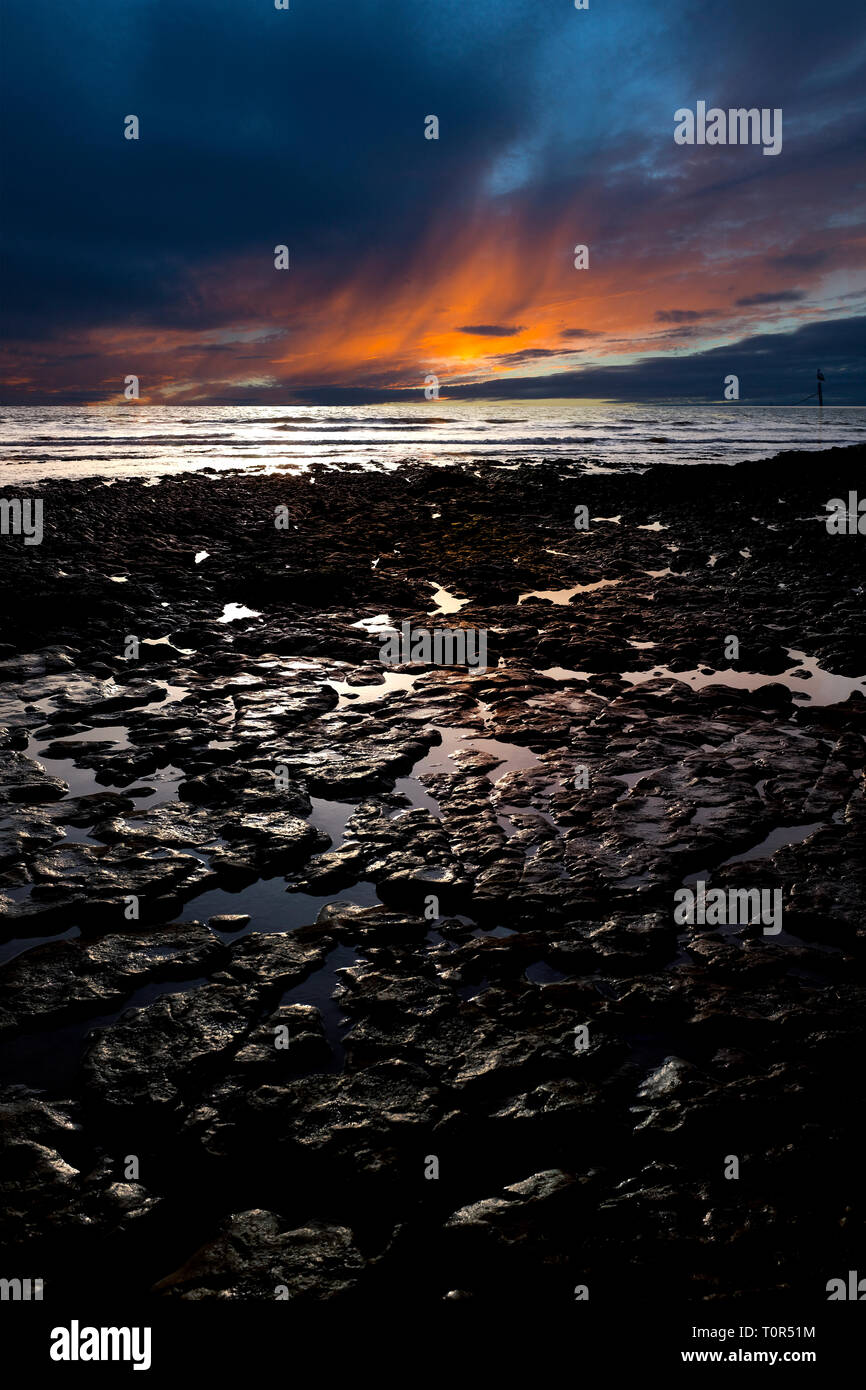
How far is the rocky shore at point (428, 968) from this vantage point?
10.3ft

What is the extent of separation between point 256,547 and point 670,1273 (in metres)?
15.8

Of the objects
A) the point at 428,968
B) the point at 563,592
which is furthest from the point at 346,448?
the point at 428,968

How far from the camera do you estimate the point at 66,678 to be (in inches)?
371

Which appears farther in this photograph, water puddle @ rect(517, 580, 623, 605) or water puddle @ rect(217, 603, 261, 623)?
water puddle @ rect(517, 580, 623, 605)

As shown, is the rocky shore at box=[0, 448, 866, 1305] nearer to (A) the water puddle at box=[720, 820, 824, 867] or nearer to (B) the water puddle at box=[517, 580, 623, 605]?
(A) the water puddle at box=[720, 820, 824, 867]

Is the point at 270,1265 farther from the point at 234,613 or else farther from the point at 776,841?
the point at 234,613

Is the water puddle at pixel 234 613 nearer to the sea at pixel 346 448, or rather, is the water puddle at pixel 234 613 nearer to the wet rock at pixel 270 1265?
the wet rock at pixel 270 1265

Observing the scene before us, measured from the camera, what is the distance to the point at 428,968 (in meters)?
4.61

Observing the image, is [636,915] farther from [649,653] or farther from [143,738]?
[649,653]

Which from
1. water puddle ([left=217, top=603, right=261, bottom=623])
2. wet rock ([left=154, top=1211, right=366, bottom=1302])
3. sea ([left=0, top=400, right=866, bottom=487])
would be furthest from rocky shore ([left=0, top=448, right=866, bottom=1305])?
sea ([left=0, top=400, right=866, bottom=487])

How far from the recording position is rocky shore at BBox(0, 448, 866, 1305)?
10.3 feet

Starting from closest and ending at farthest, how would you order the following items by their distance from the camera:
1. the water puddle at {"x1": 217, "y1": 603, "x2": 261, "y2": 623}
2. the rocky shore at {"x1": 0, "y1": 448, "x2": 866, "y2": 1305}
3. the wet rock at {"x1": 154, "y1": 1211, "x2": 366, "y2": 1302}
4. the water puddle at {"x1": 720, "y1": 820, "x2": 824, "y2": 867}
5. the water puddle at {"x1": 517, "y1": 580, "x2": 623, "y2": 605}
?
the wet rock at {"x1": 154, "y1": 1211, "x2": 366, "y2": 1302}, the rocky shore at {"x1": 0, "y1": 448, "x2": 866, "y2": 1305}, the water puddle at {"x1": 720, "y1": 820, "x2": 824, "y2": 867}, the water puddle at {"x1": 217, "y1": 603, "x2": 261, "y2": 623}, the water puddle at {"x1": 517, "y1": 580, "x2": 623, "y2": 605}

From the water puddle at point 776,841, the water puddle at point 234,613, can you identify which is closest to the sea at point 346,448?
the water puddle at point 234,613

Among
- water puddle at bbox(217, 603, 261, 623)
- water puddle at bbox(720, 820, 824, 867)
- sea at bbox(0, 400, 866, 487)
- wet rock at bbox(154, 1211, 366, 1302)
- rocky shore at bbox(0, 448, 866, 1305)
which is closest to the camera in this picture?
wet rock at bbox(154, 1211, 366, 1302)
